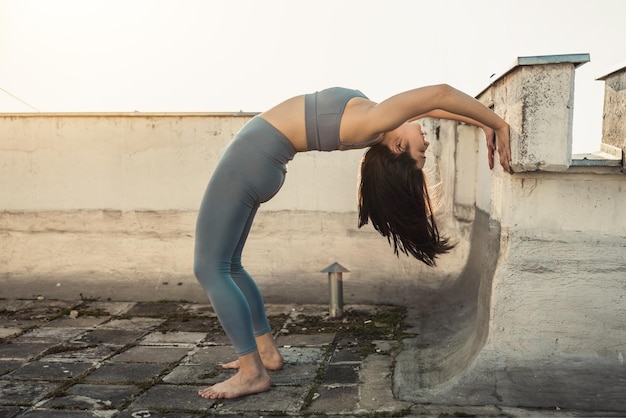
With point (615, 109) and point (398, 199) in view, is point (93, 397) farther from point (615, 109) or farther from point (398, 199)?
point (615, 109)

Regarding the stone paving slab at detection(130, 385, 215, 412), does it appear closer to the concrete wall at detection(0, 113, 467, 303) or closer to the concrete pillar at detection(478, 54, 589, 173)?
the concrete pillar at detection(478, 54, 589, 173)

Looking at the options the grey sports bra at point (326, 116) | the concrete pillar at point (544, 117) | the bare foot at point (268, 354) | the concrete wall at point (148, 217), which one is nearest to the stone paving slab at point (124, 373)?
the bare foot at point (268, 354)

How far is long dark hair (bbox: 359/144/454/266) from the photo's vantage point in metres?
3.26

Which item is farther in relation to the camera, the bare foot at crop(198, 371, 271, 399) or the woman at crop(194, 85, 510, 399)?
the bare foot at crop(198, 371, 271, 399)

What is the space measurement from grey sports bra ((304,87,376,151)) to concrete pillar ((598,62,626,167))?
3.64ft

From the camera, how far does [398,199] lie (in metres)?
3.30

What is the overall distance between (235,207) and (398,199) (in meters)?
0.75

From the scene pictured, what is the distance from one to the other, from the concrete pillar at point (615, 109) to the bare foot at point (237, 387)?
1904 mm

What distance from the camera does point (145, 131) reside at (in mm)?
5504

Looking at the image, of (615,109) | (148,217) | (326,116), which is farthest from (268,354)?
Result: (148,217)

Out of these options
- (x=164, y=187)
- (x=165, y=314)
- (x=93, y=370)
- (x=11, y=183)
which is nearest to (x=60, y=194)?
(x=11, y=183)

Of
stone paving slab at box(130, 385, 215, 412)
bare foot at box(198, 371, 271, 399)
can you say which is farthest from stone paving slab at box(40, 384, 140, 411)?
bare foot at box(198, 371, 271, 399)

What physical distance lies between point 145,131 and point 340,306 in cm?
203

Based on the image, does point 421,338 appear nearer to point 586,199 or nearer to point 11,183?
point 586,199
